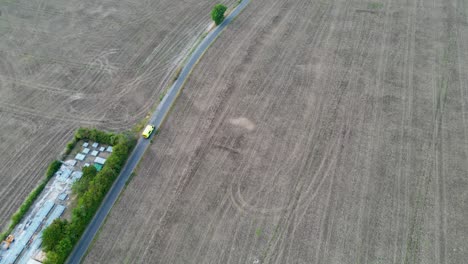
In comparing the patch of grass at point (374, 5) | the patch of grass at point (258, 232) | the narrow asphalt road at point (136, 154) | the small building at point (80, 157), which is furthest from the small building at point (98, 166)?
the patch of grass at point (374, 5)

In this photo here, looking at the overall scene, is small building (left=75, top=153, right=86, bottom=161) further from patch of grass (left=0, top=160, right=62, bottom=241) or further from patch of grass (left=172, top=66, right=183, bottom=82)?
patch of grass (left=172, top=66, right=183, bottom=82)

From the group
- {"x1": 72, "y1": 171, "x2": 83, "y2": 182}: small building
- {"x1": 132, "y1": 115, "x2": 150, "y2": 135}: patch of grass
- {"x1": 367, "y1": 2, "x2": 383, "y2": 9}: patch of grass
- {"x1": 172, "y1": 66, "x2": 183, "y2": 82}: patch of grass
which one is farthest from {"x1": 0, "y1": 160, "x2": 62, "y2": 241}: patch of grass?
{"x1": 367, "y1": 2, "x2": 383, "y2": 9}: patch of grass

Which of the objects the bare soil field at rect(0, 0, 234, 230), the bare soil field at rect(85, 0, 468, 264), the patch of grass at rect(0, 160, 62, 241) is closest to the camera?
the bare soil field at rect(85, 0, 468, 264)

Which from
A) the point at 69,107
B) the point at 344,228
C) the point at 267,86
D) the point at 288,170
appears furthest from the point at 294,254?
the point at 69,107

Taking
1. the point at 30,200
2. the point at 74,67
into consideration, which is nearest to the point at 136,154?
the point at 30,200

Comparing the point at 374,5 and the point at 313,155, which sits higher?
the point at 374,5

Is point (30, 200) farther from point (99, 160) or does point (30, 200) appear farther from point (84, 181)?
point (99, 160)
